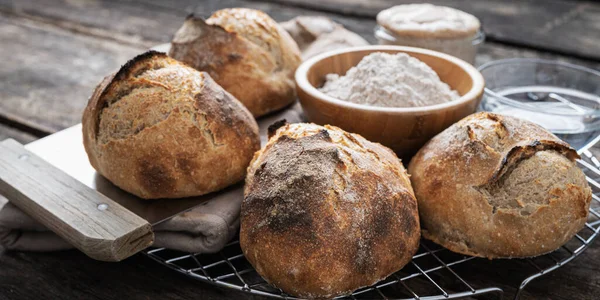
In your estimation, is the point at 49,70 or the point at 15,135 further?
the point at 49,70

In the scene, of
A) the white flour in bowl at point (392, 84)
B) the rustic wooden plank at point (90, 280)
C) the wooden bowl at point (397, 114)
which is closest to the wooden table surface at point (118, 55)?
the rustic wooden plank at point (90, 280)

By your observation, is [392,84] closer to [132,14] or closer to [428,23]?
[428,23]

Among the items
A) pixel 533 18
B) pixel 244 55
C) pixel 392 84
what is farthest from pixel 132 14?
pixel 533 18

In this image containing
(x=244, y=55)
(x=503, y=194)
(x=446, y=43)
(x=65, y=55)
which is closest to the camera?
(x=503, y=194)

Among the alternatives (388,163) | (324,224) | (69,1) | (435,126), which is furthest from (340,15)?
(324,224)

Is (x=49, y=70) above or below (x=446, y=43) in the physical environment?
below

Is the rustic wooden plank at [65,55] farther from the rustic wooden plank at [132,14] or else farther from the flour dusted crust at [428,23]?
the flour dusted crust at [428,23]

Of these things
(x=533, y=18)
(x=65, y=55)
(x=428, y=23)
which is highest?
(x=428, y=23)

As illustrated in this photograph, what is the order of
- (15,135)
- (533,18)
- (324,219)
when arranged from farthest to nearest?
(533,18)
(15,135)
(324,219)
